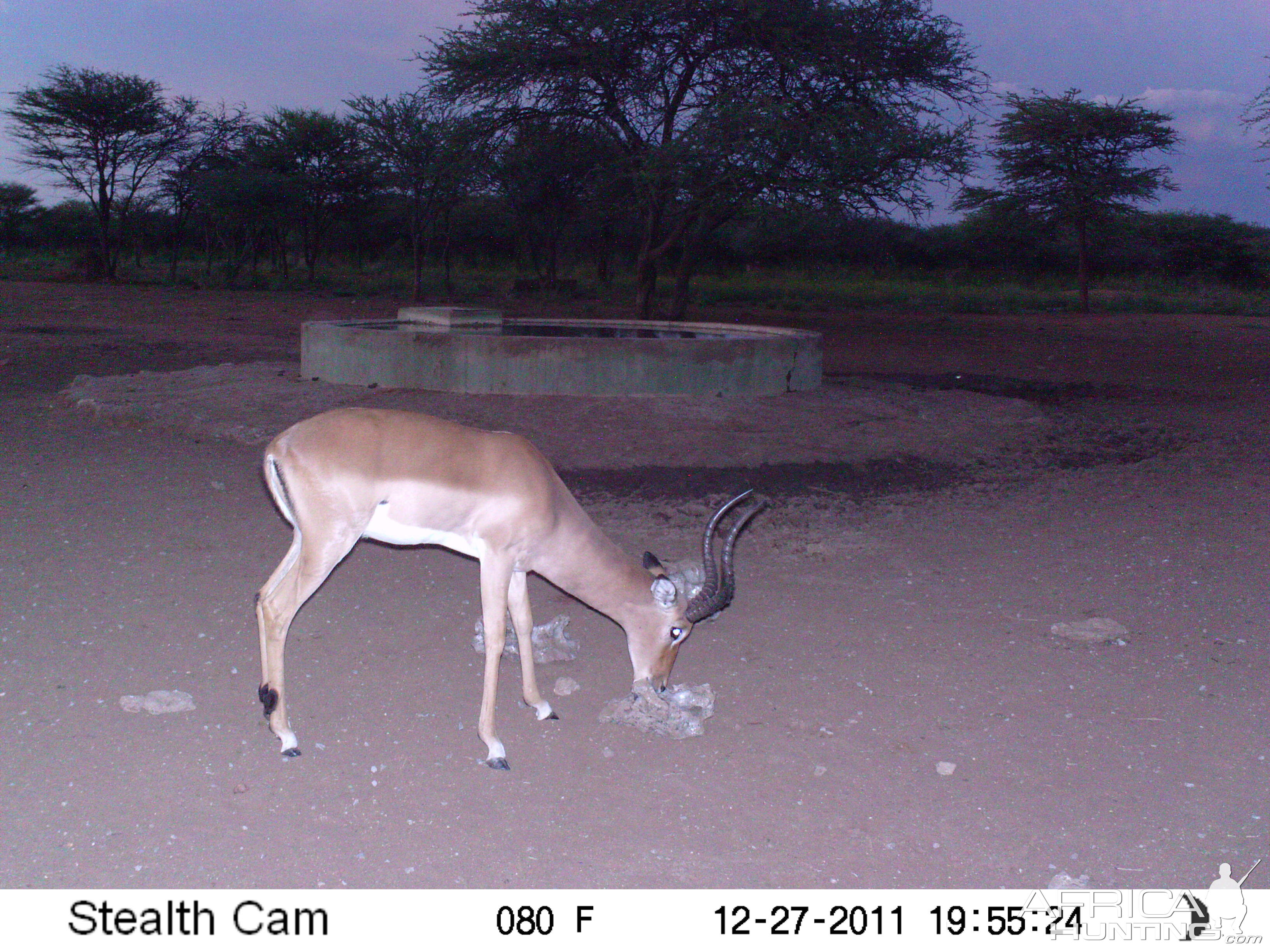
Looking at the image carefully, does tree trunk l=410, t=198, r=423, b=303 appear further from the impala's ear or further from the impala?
the impala's ear

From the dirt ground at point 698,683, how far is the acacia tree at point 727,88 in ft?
34.2

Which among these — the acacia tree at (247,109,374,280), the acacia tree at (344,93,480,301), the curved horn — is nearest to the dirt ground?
the curved horn

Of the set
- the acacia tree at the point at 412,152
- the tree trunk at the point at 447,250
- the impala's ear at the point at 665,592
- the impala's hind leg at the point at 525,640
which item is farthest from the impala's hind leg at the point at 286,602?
the tree trunk at the point at 447,250

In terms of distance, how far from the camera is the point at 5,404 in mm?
10906

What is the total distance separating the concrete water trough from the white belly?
23.9 feet

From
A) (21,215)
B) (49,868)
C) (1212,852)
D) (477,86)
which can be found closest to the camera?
(49,868)

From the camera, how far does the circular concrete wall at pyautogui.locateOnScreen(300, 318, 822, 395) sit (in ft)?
36.4

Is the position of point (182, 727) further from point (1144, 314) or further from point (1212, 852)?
point (1144, 314)

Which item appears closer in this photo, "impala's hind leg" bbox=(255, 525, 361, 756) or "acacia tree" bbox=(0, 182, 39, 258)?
"impala's hind leg" bbox=(255, 525, 361, 756)

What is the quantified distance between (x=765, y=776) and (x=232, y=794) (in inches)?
67.7

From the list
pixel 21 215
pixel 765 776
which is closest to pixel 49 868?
pixel 765 776

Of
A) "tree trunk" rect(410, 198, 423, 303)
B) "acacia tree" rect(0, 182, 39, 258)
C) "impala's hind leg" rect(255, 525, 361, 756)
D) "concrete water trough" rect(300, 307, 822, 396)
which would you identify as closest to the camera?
"impala's hind leg" rect(255, 525, 361, 756)

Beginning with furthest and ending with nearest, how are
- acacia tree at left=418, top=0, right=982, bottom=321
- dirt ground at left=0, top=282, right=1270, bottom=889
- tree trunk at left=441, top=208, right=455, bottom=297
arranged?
tree trunk at left=441, top=208, right=455, bottom=297 → acacia tree at left=418, top=0, right=982, bottom=321 → dirt ground at left=0, top=282, right=1270, bottom=889

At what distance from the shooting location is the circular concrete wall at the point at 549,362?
11.1m
